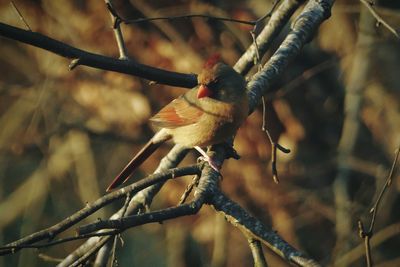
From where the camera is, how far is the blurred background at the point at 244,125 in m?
7.24

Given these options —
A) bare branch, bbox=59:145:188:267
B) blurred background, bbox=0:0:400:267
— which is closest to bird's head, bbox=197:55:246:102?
bare branch, bbox=59:145:188:267

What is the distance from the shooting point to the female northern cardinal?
439 centimetres

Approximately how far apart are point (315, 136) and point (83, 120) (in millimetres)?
2797

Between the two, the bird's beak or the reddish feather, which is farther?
the reddish feather

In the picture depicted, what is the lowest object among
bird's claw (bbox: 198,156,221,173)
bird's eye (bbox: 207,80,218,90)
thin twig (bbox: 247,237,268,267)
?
thin twig (bbox: 247,237,268,267)

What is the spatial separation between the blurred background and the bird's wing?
221cm

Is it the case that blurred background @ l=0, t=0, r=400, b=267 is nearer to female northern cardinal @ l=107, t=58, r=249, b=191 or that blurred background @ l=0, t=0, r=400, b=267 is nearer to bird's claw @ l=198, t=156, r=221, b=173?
female northern cardinal @ l=107, t=58, r=249, b=191

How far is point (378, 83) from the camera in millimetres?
7332

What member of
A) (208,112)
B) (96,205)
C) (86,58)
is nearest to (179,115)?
(208,112)

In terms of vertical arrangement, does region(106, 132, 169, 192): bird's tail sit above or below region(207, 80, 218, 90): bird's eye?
below

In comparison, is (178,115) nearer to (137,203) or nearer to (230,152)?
(230,152)

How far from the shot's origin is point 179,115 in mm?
4941

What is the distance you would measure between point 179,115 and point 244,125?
2.84m

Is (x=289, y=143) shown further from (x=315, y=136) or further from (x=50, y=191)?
(x=50, y=191)
